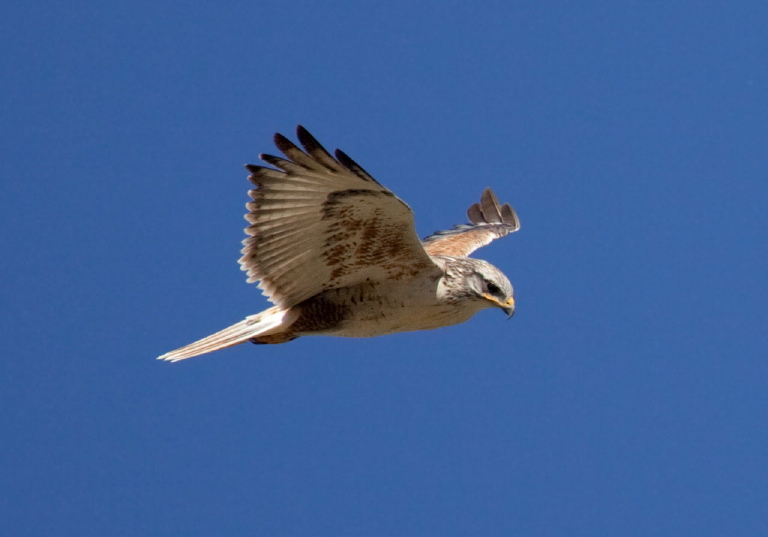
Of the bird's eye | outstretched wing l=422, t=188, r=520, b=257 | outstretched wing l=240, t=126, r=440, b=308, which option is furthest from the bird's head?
outstretched wing l=422, t=188, r=520, b=257

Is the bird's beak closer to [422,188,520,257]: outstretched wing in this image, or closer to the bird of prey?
the bird of prey

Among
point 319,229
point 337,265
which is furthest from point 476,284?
point 319,229

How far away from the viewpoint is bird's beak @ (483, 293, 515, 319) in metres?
5.90

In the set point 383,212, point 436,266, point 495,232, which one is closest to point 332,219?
point 383,212

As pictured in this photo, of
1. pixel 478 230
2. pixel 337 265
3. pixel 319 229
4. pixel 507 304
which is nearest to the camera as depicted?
pixel 319 229

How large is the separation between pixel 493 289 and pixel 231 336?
137cm

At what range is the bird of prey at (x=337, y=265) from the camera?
17.5ft

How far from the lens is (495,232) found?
314 inches

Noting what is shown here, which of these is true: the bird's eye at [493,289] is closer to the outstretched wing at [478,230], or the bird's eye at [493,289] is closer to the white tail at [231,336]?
the white tail at [231,336]

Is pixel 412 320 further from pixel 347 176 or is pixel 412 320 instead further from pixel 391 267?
pixel 347 176

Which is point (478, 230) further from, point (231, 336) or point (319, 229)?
point (319, 229)

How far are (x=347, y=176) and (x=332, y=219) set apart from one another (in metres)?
0.35

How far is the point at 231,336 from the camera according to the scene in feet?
20.3

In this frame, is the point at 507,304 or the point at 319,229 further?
the point at 507,304
